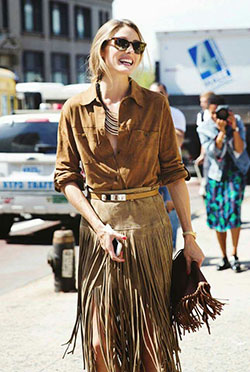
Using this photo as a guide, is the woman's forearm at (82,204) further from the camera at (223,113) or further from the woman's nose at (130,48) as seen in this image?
the camera at (223,113)

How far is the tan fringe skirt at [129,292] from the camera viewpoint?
10.8 feet

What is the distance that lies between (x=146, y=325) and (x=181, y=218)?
53 cm

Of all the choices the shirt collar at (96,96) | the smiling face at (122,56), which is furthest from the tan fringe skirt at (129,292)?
the smiling face at (122,56)

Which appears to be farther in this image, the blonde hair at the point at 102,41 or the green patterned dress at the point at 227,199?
the green patterned dress at the point at 227,199

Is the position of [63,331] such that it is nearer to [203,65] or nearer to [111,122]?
[111,122]

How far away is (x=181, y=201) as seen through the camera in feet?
11.4

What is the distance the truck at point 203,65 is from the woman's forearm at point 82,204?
15.1 metres

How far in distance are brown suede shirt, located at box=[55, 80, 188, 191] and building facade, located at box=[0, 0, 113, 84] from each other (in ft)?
156

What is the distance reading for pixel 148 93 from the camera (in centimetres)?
342

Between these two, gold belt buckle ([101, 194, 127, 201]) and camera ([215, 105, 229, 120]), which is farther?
camera ([215, 105, 229, 120])

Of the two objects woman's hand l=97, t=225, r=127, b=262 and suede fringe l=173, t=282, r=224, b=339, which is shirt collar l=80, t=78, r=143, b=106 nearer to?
woman's hand l=97, t=225, r=127, b=262

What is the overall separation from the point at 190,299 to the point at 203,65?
52.9 ft

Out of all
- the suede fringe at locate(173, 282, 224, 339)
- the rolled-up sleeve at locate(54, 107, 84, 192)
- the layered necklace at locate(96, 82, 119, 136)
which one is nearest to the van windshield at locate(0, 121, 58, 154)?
the rolled-up sleeve at locate(54, 107, 84, 192)

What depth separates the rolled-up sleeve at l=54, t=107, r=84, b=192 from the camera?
3.40m
